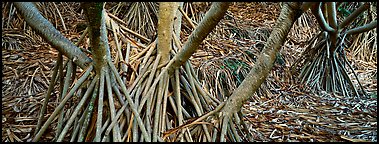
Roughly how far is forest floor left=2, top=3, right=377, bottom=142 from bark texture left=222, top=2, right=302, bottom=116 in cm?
23

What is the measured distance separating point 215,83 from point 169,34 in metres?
0.78

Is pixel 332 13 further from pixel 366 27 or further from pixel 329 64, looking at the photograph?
pixel 329 64

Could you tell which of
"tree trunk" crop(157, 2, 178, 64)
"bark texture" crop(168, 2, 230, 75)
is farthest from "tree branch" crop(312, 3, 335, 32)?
"bark texture" crop(168, 2, 230, 75)

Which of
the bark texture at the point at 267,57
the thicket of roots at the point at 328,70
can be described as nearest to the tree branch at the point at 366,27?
the thicket of roots at the point at 328,70

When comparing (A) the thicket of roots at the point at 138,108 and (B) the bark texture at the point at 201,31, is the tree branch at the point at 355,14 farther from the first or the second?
(B) the bark texture at the point at 201,31

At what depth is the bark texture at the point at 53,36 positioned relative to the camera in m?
1.58

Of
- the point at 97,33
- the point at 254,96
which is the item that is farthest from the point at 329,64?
the point at 97,33

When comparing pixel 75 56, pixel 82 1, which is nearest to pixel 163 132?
pixel 75 56

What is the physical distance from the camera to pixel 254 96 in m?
2.52

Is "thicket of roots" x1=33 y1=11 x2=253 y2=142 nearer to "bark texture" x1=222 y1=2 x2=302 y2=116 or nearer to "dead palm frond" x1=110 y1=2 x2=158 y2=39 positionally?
"bark texture" x1=222 y1=2 x2=302 y2=116

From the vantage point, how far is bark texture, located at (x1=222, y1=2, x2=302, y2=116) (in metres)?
1.38

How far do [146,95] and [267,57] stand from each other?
1.65 ft

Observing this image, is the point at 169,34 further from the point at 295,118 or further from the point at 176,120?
the point at 295,118

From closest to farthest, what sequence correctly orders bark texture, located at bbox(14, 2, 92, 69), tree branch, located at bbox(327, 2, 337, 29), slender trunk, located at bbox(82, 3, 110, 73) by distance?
slender trunk, located at bbox(82, 3, 110, 73)
bark texture, located at bbox(14, 2, 92, 69)
tree branch, located at bbox(327, 2, 337, 29)
